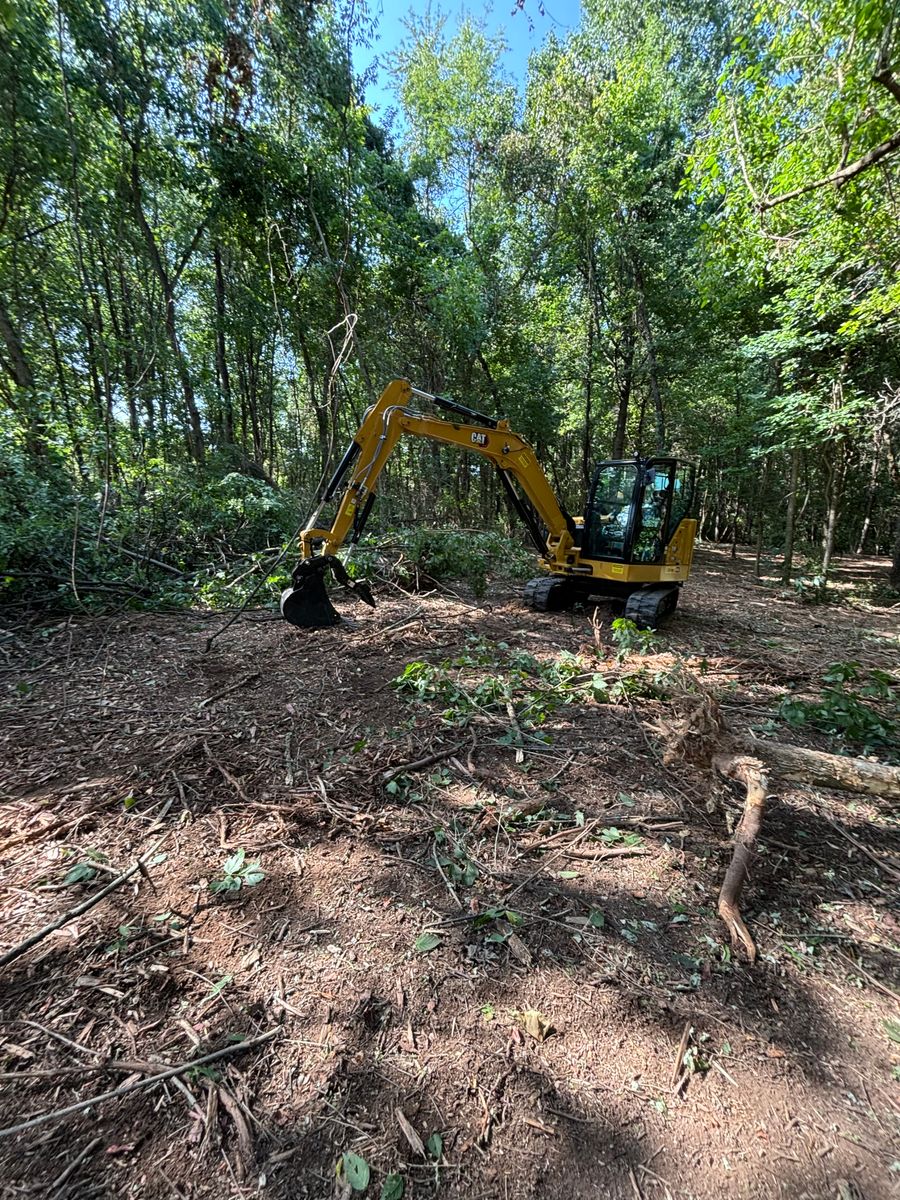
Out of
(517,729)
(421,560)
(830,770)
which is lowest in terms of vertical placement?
(517,729)

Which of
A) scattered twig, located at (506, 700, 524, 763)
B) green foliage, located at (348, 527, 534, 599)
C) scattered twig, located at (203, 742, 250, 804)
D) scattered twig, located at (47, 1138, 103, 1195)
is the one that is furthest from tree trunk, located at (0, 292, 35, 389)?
scattered twig, located at (47, 1138, 103, 1195)

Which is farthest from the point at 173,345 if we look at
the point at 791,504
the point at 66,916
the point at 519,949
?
the point at 791,504

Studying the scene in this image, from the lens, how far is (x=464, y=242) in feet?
46.1

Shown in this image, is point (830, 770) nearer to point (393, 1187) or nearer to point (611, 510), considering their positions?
point (393, 1187)

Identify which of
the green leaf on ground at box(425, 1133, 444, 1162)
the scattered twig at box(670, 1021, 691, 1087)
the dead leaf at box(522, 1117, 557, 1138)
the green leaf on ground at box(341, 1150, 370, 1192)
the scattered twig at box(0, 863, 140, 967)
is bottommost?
the dead leaf at box(522, 1117, 557, 1138)

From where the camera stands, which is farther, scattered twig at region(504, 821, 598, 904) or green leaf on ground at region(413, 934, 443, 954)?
scattered twig at region(504, 821, 598, 904)

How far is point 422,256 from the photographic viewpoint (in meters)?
13.2

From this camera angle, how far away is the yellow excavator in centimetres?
552

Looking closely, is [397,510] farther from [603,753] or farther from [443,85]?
[443,85]

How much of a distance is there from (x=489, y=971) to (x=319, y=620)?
4.43 m

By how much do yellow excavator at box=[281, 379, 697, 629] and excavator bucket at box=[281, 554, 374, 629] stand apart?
1 cm

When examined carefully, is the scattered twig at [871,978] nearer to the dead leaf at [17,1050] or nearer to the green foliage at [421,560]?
the dead leaf at [17,1050]

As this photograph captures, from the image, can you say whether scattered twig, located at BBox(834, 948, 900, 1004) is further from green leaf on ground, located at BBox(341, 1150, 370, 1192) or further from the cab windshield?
the cab windshield

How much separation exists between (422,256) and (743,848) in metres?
15.3
